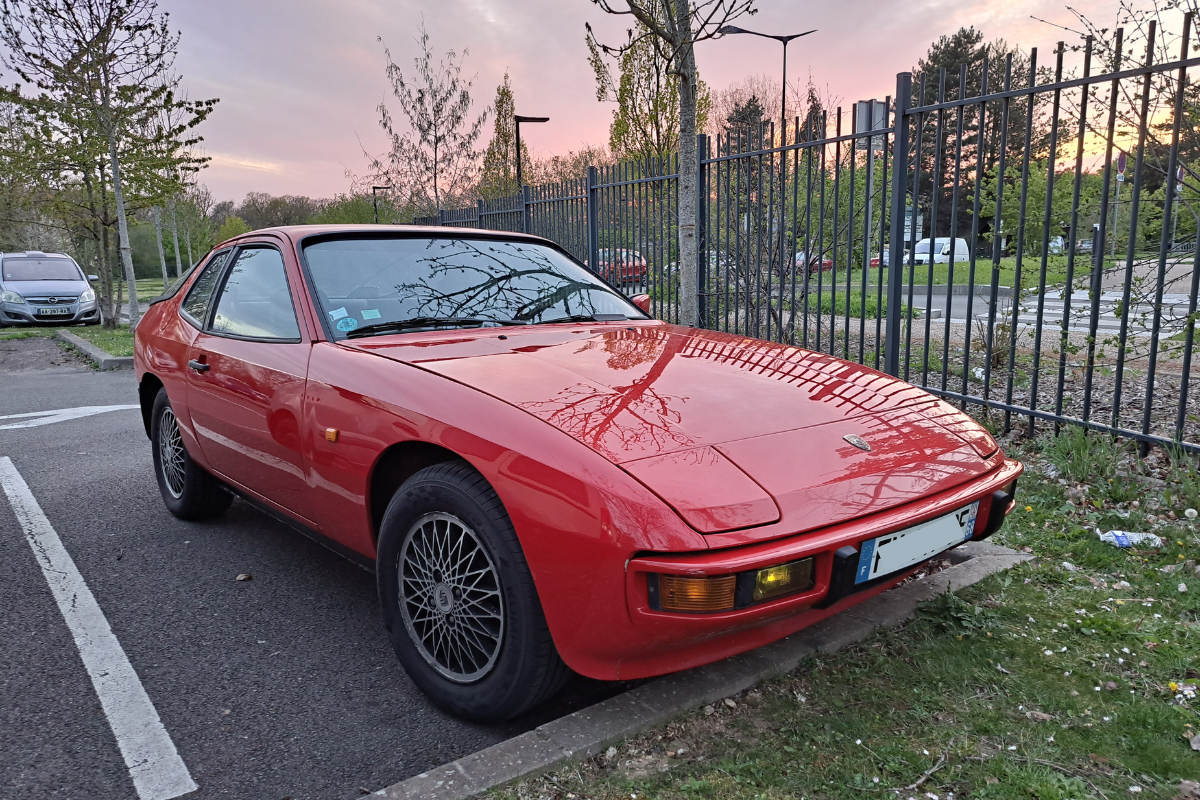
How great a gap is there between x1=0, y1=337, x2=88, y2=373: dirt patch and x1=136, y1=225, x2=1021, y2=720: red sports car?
28.5 feet

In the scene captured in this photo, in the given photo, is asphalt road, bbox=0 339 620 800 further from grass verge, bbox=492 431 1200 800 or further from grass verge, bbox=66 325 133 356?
grass verge, bbox=66 325 133 356

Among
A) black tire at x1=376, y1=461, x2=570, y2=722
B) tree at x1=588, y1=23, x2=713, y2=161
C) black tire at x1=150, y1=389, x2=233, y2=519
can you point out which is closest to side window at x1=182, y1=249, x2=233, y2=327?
black tire at x1=150, y1=389, x2=233, y2=519

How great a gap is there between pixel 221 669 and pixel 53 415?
5530 mm

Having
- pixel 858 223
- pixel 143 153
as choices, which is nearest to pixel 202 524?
pixel 858 223

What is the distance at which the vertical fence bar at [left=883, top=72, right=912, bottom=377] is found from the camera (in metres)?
5.05

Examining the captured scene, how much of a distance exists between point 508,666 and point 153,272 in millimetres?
64149

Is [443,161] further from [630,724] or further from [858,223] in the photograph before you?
[630,724]

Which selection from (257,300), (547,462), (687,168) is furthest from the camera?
(687,168)

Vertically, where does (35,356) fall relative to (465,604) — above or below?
below

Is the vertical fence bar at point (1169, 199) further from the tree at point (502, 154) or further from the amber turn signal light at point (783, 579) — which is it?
the tree at point (502, 154)

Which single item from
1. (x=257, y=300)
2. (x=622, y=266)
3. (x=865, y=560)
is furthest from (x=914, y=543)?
(x=622, y=266)

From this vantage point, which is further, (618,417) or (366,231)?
(366,231)

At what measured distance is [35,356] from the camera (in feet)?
36.9

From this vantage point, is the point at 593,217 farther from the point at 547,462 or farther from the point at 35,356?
the point at 35,356
